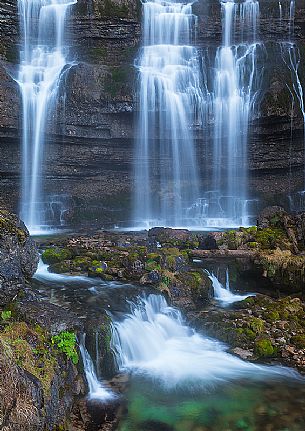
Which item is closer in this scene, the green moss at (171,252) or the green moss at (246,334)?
the green moss at (246,334)

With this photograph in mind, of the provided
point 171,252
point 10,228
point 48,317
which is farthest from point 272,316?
point 10,228

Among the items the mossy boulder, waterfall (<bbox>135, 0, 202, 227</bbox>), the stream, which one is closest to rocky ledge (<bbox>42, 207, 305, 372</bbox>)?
the stream

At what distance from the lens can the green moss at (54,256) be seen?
12688 millimetres

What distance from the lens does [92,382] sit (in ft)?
23.5

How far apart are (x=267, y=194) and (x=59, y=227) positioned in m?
12.9

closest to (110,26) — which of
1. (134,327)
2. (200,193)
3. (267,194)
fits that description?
(200,193)

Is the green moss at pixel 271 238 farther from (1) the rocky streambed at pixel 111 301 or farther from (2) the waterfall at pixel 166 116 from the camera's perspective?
(2) the waterfall at pixel 166 116

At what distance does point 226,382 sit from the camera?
25.7 feet

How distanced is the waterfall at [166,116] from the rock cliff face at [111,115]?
68 centimetres

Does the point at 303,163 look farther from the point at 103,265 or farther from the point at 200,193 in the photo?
the point at 103,265

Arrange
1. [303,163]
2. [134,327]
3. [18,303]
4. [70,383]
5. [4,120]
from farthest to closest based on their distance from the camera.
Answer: [303,163] < [4,120] < [134,327] < [18,303] < [70,383]

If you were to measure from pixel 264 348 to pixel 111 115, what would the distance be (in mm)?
18623

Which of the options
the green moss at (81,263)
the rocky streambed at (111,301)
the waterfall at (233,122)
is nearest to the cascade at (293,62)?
the waterfall at (233,122)

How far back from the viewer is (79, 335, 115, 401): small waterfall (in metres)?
6.88
